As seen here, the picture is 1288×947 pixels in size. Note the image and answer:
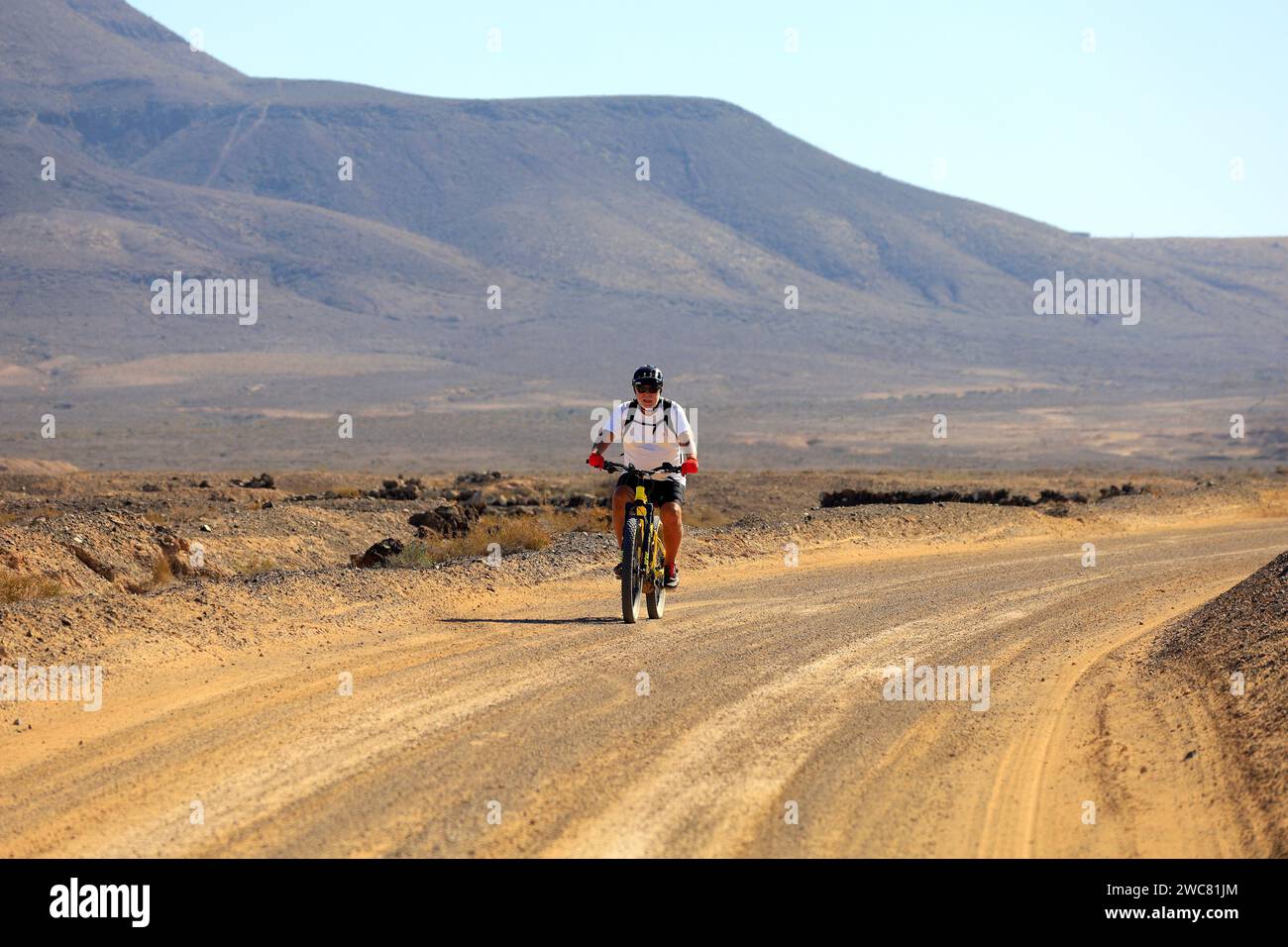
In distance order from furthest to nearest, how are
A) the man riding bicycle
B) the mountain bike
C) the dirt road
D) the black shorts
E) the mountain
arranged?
the mountain → the black shorts → the man riding bicycle → the mountain bike → the dirt road

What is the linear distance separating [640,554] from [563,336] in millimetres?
125999

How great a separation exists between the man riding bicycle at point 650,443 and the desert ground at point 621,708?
1.08 m

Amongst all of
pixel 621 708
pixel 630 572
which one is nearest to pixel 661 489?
pixel 630 572

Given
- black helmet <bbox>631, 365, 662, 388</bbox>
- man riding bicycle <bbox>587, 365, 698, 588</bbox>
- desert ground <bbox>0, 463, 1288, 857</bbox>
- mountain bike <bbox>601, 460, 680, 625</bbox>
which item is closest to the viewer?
desert ground <bbox>0, 463, 1288, 857</bbox>

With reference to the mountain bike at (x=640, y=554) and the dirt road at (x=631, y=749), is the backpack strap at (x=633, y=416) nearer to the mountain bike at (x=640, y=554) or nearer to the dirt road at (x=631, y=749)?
the mountain bike at (x=640, y=554)

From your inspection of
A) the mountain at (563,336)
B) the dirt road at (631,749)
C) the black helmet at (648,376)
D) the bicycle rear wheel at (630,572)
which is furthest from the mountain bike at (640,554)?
the mountain at (563,336)

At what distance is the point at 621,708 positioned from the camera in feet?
30.0

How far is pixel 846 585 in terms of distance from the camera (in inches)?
628

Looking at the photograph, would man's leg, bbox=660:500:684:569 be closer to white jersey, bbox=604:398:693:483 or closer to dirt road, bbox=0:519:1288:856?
white jersey, bbox=604:398:693:483

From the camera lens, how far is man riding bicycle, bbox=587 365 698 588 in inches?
497

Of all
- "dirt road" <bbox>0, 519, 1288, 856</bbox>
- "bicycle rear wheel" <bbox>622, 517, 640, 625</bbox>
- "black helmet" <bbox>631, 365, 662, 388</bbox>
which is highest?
"black helmet" <bbox>631, 365, 662, 388</bbox>

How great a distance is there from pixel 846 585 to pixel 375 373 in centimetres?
10718

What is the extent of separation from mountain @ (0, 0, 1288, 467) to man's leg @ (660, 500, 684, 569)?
194ft

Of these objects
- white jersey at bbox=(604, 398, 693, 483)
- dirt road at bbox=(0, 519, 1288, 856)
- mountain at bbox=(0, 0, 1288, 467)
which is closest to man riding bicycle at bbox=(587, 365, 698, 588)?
white jersey at bbox=(604, 398, 693, 483)
